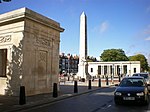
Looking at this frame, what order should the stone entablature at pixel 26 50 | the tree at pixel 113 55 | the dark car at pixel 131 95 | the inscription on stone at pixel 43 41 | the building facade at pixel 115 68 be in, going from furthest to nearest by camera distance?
1. the tree at pixel 113 55
2. the building facade at pixel 115 68
3. the inscription on stone at pixel 43 41
4. the stone entablature at pixel 26 50
5. the dark car at pixel 131 95

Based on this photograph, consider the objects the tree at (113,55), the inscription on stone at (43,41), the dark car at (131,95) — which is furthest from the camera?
the tree at (113,55)

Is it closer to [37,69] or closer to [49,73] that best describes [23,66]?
[37,69]

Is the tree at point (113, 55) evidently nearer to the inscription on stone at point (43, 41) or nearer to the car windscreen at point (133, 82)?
the inscription on stone at point (43, 41)

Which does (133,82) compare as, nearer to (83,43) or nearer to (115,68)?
(83,43)

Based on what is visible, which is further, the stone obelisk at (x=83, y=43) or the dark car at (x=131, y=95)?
the stone obelisk at (x=83, y=43)

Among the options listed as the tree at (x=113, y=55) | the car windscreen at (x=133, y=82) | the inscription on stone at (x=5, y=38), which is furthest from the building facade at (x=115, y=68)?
the car windscreen at (x=133, y=82)

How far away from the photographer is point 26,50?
15891 millimetres

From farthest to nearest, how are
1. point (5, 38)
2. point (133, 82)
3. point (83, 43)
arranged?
point (83, 43)
point (5, 38)
point (133, 82)

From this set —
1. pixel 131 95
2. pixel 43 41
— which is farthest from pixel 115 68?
pixel 131 95

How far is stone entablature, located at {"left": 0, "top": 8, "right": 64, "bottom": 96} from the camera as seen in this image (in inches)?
618

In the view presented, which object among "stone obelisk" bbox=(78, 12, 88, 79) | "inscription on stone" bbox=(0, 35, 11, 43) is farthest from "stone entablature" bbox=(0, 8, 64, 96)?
"stone obelisk" bbox=(78, 12, 88, 79)

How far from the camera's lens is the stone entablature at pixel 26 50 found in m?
15.7

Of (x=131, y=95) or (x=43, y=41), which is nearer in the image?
(x=131, y=95)

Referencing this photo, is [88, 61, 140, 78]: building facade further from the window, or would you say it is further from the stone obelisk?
the window
